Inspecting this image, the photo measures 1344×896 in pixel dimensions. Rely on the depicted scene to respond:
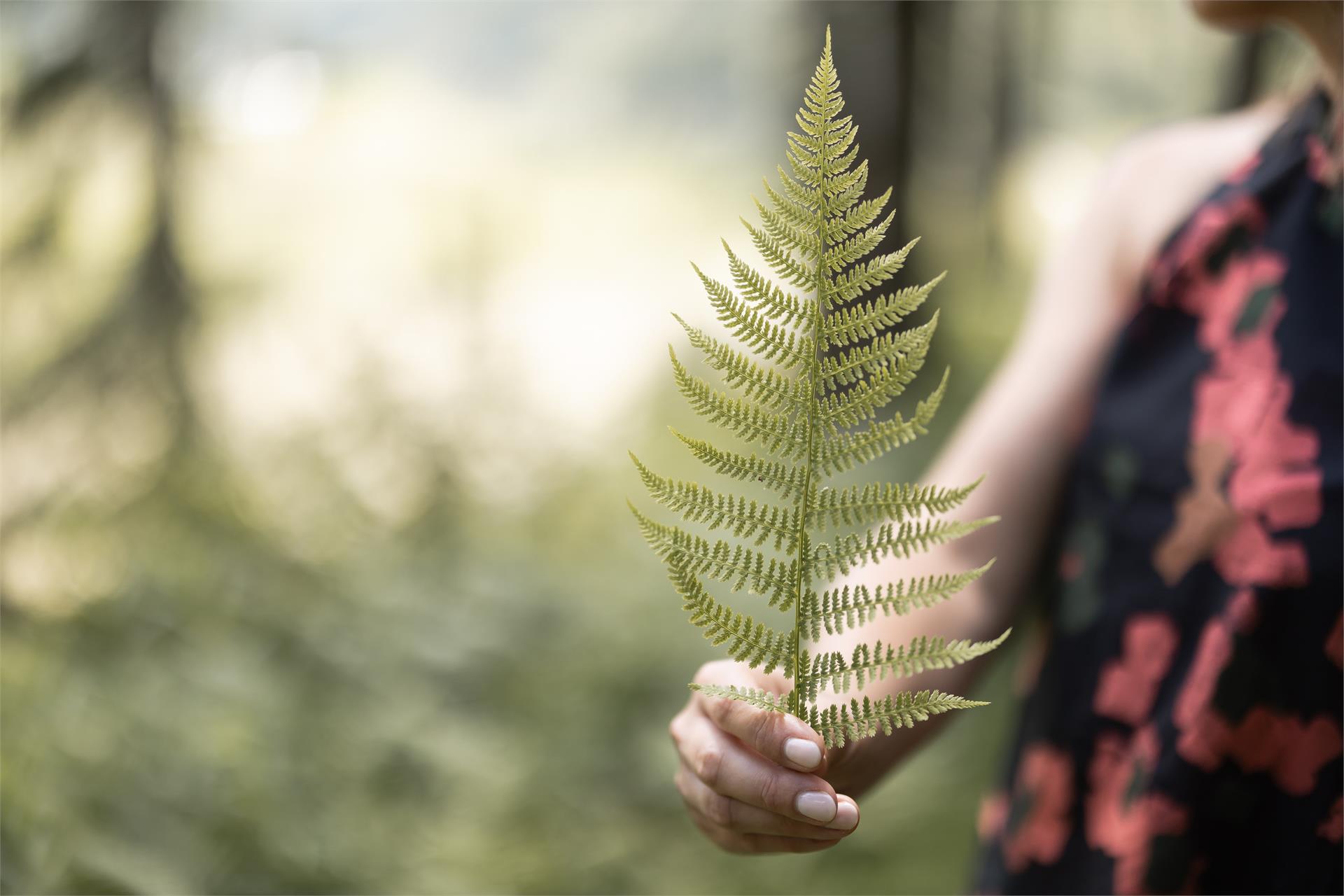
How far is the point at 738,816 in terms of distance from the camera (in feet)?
2.18

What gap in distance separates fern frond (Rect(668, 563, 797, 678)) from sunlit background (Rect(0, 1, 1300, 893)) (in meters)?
1.11

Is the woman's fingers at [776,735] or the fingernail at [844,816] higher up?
the woman's fingers at [776,735]

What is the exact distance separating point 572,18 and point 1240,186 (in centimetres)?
770

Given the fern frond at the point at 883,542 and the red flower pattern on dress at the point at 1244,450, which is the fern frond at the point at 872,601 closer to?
the fern frond at the point at 883,542

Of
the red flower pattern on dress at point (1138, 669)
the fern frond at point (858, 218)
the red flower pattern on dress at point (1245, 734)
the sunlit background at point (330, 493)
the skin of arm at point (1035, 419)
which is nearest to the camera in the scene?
the fern frond at point (858, 218)

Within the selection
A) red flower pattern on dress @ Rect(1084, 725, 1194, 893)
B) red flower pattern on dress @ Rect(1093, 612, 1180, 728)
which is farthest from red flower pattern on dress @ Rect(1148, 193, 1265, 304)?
red flower pattern on dress @ Rect(1084, 725, 1194, 893)

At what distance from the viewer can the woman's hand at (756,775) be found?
0.59 metres

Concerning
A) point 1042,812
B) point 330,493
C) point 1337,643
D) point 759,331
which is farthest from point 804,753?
point 330,493

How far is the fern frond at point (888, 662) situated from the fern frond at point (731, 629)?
0.8 inches

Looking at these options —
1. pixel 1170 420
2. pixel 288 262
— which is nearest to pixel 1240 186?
pixel 1170 420

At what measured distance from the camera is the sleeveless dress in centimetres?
103

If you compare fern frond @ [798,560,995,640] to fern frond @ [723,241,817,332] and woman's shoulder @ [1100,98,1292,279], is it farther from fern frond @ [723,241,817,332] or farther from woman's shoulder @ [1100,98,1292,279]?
woman's shoulder @ [1100,98,1292,279]

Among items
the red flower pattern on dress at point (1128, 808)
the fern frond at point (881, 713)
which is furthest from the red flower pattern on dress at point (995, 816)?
the fern frond at point (881, 713)

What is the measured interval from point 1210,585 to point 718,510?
35.4 inches
